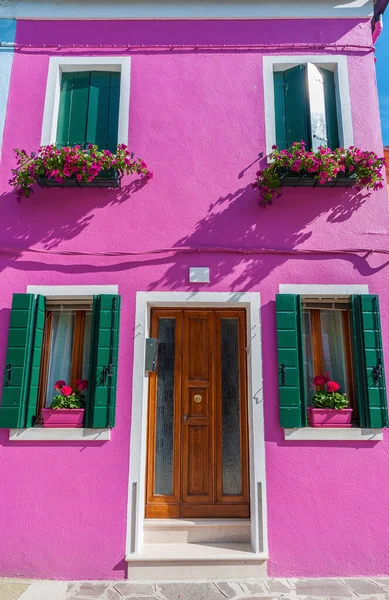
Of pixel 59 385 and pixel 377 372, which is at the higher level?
pixel 377 372

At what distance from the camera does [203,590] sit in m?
3.87

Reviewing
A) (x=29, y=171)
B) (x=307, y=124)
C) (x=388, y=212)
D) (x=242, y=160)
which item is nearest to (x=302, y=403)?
(x=388, y=212)

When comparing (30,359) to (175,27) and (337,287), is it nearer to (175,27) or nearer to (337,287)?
(337,287)

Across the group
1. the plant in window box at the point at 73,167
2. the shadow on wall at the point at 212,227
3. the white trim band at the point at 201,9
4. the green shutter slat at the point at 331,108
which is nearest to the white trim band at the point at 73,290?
the shadow on wall at the point at 212,227

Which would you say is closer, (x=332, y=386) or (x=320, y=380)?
(x=332, y=386)

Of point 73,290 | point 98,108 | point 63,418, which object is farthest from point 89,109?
point 63,418

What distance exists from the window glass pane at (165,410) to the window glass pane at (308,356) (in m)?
1.54

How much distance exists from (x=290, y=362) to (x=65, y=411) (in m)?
2.45

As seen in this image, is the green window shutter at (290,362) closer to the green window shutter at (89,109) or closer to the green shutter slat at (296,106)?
the green shutter slat at (296,106)

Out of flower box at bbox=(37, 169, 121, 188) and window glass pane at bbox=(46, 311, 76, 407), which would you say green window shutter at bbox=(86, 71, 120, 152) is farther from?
window glass pane at bbox=(46, 311, 76, 407)

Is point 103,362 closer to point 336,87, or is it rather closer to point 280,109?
point 280,109

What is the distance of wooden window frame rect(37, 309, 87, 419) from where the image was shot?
4715mm

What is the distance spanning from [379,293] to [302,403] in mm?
1544

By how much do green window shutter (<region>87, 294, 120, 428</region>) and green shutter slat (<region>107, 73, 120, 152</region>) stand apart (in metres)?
2.03
